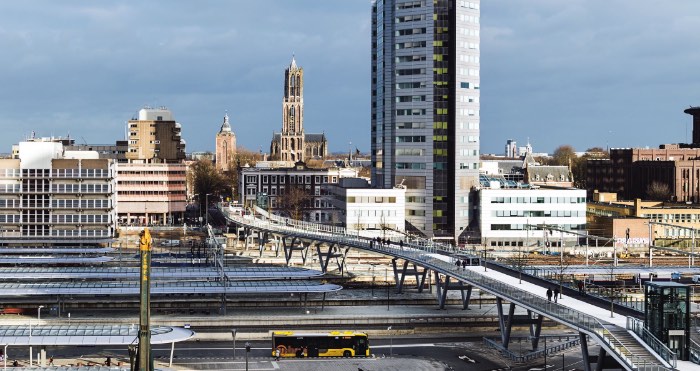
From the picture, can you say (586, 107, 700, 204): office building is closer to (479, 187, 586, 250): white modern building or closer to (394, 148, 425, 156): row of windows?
(479, 187, 586, 250): white modern building

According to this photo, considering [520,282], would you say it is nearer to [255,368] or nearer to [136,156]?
[255,368]

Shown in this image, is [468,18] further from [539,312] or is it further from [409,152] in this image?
[539,312]

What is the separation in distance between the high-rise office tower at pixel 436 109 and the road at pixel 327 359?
204 feet

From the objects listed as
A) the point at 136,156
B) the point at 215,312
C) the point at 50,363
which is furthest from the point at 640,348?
the point at 136,156

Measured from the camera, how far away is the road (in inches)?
2454

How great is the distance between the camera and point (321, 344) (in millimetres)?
66375

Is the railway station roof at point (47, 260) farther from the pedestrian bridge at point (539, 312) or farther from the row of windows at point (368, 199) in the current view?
the row of windows at point (368, 199)

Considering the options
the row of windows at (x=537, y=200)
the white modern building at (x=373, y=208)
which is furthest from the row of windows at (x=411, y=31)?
the row of windows at (x=537, y=200)

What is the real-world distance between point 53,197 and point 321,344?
67.5 m

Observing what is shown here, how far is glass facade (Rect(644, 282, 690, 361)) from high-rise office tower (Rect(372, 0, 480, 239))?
81.3 m

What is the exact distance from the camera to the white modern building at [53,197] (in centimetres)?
12331

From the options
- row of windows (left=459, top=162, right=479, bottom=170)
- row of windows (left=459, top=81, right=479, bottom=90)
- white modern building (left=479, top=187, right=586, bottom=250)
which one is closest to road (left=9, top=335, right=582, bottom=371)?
white modern building (left=479, top=187, right=586, bottom=250)

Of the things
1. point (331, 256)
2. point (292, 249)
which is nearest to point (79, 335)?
point (331, 256)

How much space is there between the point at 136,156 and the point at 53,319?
385 ft
